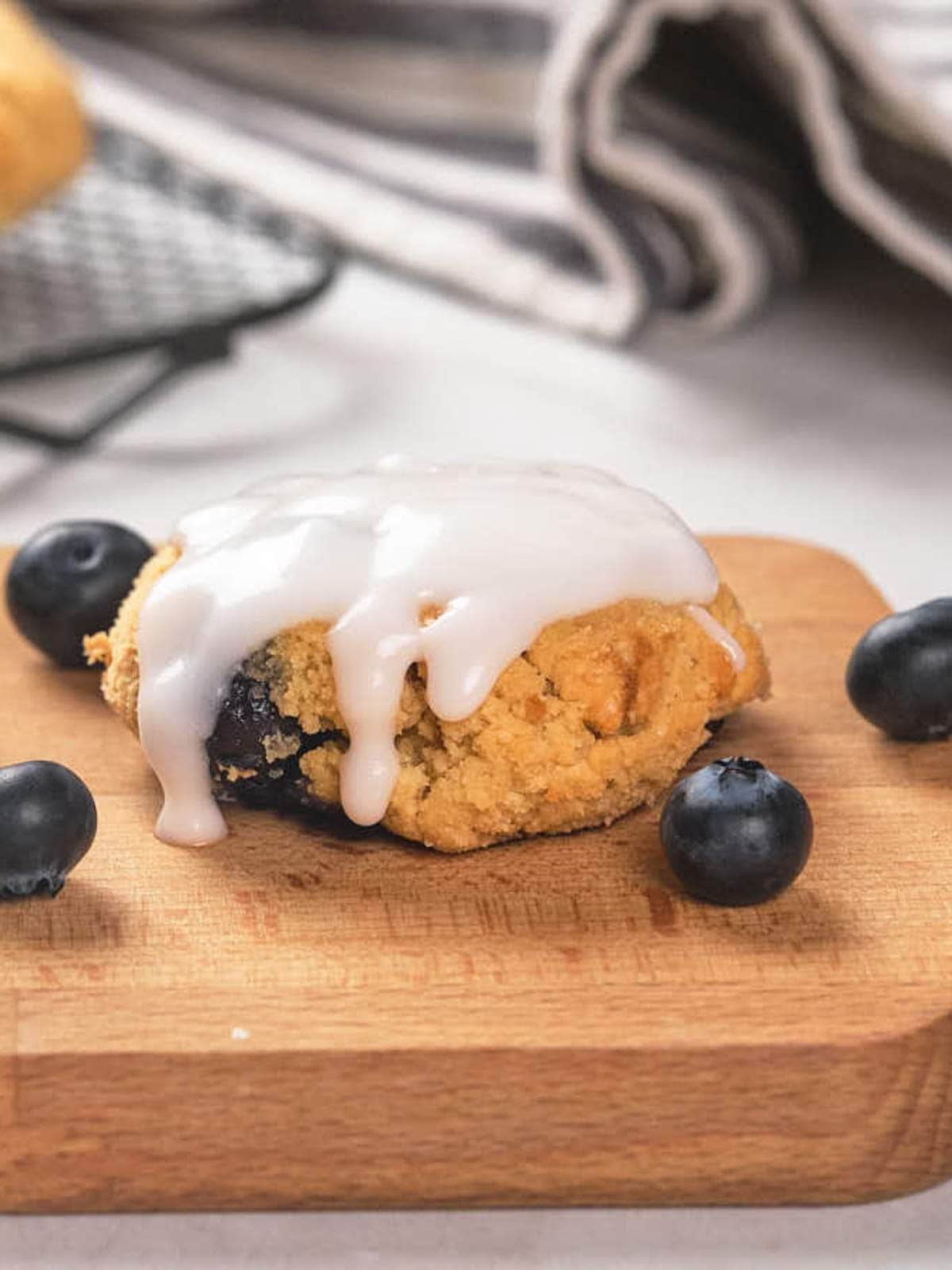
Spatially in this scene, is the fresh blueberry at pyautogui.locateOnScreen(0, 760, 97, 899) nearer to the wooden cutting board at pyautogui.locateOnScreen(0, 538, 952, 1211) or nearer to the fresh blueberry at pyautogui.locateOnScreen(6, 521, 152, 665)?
the wooden cutting board at pyautogui.locateOnScreen(0, 538, 952, 1211)

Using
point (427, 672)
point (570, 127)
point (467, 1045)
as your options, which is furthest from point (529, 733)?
point (570, 127)

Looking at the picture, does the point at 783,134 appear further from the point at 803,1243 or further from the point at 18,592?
the point at 803,1243

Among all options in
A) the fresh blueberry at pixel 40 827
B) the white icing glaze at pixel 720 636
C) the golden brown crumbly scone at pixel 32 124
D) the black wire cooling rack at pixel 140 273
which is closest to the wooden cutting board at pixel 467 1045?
the fresh blueberry at pixel 40 827

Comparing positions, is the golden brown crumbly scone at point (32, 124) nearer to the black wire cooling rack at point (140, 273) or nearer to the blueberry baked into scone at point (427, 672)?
the black wire cooling rack at point (140, 273)

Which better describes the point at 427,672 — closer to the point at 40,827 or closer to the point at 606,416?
the point at 40,827

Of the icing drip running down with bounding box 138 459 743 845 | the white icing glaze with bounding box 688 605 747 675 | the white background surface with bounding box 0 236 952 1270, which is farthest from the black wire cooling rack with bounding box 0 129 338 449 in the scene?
the white icing glaze with bounding box 688 605 747 675
